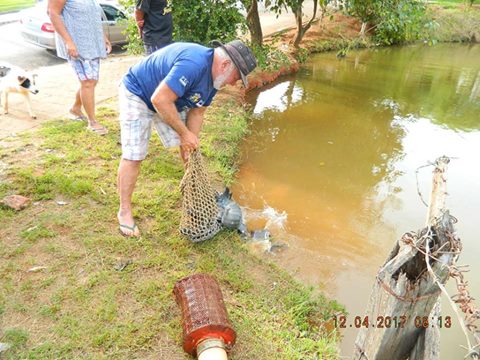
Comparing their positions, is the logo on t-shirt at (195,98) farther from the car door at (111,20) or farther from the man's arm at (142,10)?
the car door at (111,20)

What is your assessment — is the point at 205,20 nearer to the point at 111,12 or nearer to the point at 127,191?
the point at 111,12

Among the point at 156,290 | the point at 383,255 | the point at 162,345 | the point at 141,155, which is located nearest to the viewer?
the point at 162,345

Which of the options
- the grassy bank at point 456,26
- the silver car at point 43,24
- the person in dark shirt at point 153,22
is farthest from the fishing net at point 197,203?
the grassy bank at point 456,26

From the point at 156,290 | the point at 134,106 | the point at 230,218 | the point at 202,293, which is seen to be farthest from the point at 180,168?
the point at 202,293

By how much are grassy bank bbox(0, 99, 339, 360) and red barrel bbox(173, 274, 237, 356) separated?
0.14 metres

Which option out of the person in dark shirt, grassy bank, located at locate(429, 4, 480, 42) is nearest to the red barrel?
the person in dark shirt

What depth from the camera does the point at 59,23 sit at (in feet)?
12.7

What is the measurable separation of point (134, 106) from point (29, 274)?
4.55 feet

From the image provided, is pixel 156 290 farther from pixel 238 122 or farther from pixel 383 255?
pixel 238 122

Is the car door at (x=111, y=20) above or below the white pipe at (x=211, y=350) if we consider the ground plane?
above

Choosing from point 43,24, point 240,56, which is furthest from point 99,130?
point 43,24

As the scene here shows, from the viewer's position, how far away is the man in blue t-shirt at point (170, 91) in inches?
104

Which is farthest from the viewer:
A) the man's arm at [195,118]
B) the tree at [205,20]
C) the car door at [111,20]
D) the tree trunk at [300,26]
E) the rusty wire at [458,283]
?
the car door at [111,20]

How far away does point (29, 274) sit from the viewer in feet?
9.23
